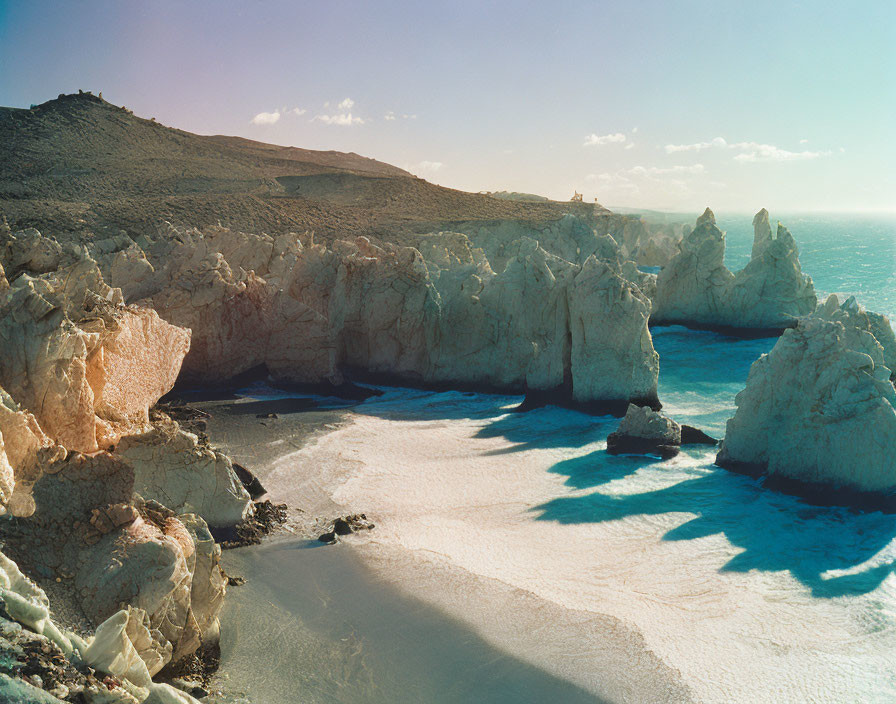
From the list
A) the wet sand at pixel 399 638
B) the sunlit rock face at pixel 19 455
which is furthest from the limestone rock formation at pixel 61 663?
the wet sand at pixel 399 638

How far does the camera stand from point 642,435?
56.2ft

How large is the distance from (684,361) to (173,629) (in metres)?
23.7

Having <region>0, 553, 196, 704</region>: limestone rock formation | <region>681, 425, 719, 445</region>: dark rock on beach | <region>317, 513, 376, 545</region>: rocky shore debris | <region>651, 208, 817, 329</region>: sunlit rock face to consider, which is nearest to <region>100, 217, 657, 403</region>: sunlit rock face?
<region>681, 425, 719, 445</region>: dark rock on beach

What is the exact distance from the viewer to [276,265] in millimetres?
27641

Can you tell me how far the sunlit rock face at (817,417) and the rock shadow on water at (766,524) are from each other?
1.93 ft

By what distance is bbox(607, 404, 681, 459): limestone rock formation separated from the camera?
1700 cm

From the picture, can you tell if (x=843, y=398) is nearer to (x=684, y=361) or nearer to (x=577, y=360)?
(x=577, y=360)

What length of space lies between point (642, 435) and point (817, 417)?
3.87 metres

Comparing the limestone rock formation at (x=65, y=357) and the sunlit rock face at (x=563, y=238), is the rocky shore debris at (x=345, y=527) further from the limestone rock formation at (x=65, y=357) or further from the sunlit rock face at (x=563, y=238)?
the sunlit rock face at (x=563, y=238)

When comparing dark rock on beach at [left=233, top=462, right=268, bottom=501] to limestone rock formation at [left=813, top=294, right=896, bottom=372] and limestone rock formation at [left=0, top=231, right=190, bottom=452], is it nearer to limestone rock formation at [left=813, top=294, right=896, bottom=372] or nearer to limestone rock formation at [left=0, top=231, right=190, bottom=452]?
limestone rock formation at [left=0, top=231, right=190, bottom=452]

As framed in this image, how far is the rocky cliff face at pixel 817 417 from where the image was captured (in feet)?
45.2

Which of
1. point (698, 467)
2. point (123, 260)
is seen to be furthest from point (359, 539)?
point (123, 260)

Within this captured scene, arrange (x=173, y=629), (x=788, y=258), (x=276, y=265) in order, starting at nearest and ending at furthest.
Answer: (x=173, y=629) → (x=276, y=265) → (x=788, y=258)

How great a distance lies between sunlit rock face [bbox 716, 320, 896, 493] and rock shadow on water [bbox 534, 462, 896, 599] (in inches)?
23.2
